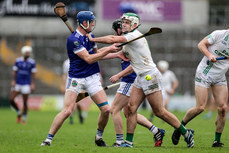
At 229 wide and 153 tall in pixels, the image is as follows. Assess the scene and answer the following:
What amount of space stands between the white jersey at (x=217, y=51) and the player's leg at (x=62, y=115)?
2.59 meters

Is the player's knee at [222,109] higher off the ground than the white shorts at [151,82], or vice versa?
the white shorts at [151,82]

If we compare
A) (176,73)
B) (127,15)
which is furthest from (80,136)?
(176,73)

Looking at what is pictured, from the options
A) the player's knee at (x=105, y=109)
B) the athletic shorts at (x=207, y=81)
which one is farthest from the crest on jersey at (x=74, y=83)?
the athletic shorts at (x=207, y=81)

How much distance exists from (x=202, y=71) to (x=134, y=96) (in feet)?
5.06

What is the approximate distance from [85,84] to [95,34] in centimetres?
1676

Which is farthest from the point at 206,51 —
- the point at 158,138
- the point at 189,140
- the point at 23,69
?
the point at 23,69

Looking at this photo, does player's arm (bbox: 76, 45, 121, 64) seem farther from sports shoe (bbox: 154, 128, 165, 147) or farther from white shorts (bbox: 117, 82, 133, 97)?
sports shoe (bbox: 154, 128, 165, 147)

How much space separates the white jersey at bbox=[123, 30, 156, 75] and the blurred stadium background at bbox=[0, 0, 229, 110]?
15.8 meters

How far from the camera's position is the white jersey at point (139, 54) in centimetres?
913

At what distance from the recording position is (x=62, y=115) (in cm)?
908

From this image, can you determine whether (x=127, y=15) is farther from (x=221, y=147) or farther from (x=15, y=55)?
(x=15, y=55)

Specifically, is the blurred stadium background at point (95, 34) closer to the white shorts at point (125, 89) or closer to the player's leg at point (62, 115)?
the white shorts at point (125, 89)

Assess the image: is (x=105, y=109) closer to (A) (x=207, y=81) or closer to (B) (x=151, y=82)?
(B) (x=151, y=82)

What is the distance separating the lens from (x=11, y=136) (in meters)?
11.8
